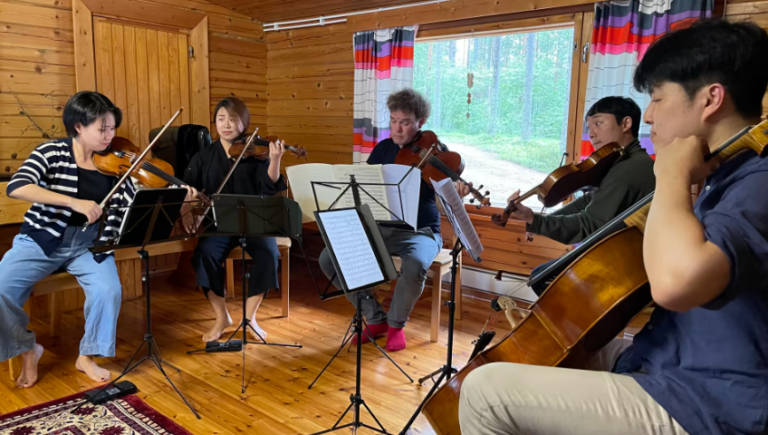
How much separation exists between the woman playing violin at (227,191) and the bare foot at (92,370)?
0.55 m

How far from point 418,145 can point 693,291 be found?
2.09 meters

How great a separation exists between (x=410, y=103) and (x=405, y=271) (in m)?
0.90

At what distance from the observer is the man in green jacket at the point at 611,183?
185 centimetres

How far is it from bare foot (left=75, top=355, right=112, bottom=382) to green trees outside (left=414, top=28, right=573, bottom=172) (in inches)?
98.8

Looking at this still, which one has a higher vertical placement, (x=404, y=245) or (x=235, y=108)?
(x=235, y=108)

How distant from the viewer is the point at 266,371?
2.47 metres

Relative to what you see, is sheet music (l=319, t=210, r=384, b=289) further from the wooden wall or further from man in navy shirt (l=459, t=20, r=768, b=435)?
the wooden wall

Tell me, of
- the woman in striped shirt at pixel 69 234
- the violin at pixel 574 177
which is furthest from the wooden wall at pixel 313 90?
the violin at pixel 574 177

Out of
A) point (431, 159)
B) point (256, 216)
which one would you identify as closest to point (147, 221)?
point (256, 216)

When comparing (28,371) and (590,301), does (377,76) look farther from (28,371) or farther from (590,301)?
(590,301)

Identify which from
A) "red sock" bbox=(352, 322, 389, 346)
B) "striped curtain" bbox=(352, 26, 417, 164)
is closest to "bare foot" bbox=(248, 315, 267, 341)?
"red sock" bbox=(352, 322, 389, 346)

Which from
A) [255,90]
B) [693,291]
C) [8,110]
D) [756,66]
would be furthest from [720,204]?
[255,90]

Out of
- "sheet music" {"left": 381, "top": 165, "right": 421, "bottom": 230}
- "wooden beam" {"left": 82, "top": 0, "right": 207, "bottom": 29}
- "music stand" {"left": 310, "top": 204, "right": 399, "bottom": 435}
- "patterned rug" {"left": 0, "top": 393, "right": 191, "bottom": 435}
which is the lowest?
"patterned rug" {"left": 0, "top": 393, "right": 191, "bottom": 435}

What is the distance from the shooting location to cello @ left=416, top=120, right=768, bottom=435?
1015mm
